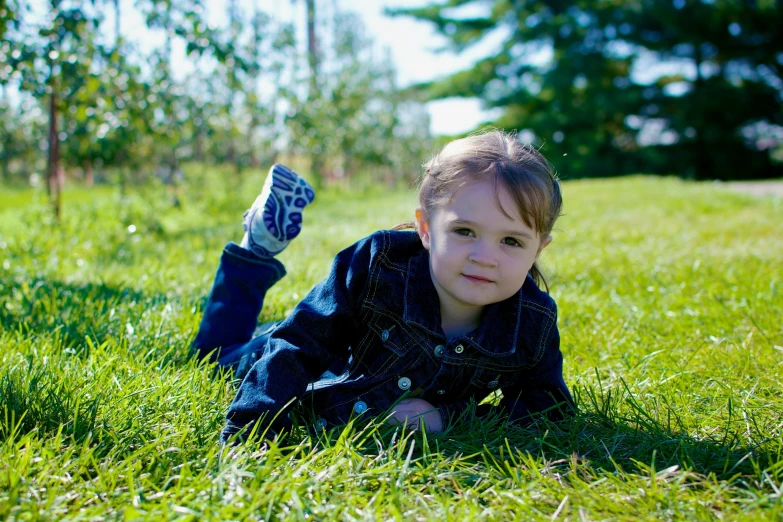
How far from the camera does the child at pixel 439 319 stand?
172 cm

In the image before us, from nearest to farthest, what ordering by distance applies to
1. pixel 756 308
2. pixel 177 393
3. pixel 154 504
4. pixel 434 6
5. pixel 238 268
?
pixel 154 504 < pixel 177 393 < pixel 238 268 < pixel 756 308 < pixel 434 6

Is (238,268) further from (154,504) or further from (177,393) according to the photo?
(154,504)

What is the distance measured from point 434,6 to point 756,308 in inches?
878

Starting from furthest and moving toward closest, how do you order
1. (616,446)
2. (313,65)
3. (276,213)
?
1. (313,65)
2. (276,213)
3. (616,446)

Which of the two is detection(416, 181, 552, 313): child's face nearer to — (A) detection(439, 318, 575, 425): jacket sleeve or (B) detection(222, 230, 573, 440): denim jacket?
(B) detection(222, 230, 573, 440): denim jacket

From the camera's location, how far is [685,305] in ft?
9.91

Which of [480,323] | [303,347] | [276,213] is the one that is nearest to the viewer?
[303,347]

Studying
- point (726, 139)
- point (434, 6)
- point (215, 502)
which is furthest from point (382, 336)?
point (434, 6)

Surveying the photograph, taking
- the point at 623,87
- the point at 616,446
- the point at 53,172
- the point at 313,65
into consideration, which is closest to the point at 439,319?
the point at 616,446

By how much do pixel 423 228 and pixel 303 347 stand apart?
473mm

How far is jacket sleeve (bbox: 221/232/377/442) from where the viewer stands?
5.39 ft

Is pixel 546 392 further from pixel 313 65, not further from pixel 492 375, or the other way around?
pixel 313 65

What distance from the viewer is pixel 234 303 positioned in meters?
2.34

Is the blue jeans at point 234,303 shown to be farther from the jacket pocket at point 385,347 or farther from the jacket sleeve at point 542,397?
the jacket sleeve at point 542,397
